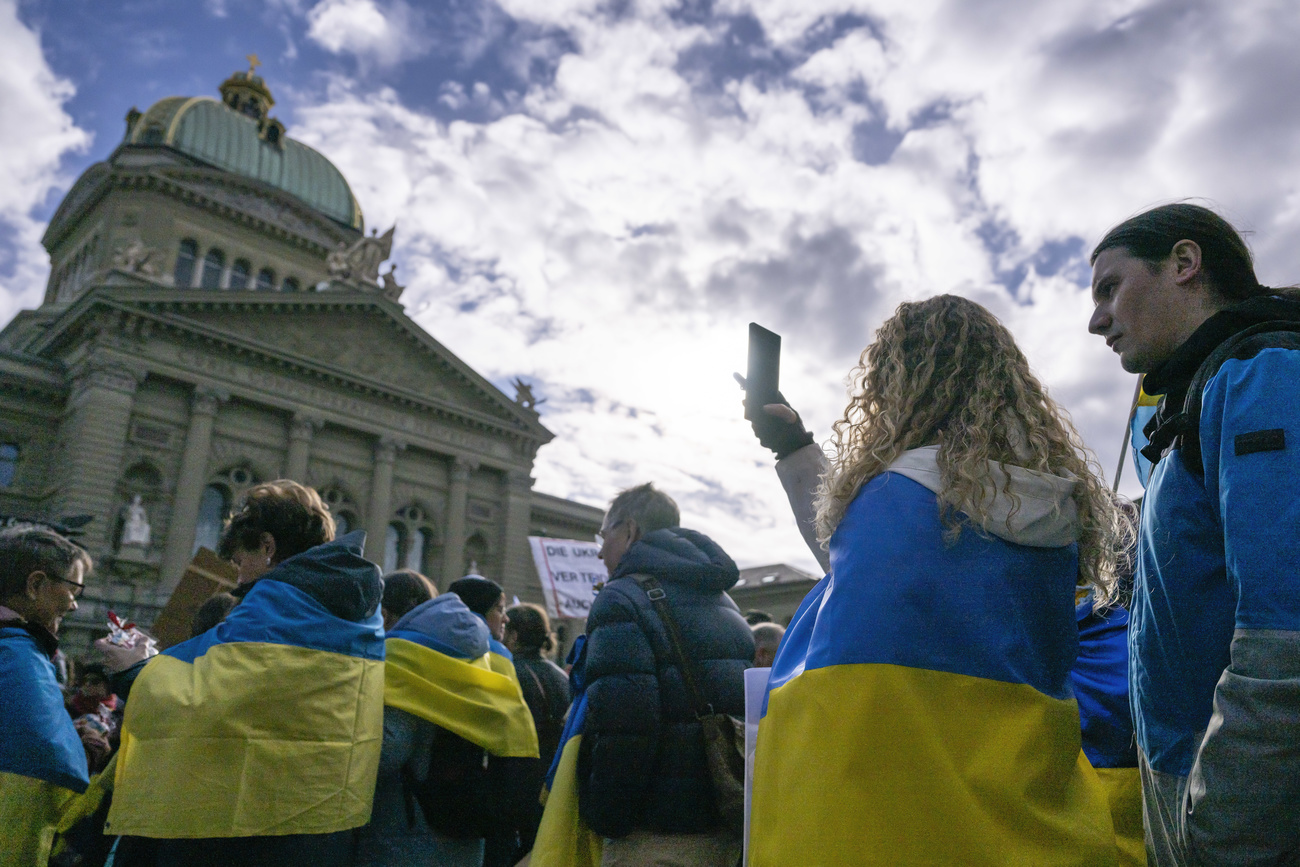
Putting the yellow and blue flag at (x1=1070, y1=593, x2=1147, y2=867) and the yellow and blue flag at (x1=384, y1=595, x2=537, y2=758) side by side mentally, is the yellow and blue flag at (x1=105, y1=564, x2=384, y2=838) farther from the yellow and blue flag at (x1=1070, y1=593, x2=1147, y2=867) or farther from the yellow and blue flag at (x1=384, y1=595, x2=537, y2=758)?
the yellow and blue flag at (x1=1070, y1=593, x2=1147, y2=867)

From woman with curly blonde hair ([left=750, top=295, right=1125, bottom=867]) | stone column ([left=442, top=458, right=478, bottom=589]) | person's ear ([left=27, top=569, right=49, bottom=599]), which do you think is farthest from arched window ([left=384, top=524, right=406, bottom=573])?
woman with curly blonde hair ([left=750, top=295, right=1125, bottom=867])

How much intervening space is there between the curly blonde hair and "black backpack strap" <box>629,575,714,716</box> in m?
1.38

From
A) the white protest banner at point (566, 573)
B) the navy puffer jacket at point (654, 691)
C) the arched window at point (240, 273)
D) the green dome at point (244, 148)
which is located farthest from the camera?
the green dome at point (244, 148)

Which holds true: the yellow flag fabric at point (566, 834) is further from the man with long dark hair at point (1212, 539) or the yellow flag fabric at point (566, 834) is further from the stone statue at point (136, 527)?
the stone statue at point (136, 527)

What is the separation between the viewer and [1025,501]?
183 cm

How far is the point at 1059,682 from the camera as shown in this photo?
1.83 m

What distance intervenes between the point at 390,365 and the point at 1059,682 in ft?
97.8

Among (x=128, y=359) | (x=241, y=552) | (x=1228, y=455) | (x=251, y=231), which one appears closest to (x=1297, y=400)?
(x=1228, y=455)

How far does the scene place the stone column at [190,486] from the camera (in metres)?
23.0

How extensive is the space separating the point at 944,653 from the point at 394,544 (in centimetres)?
2964

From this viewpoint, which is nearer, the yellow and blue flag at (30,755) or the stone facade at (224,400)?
the yellow and blue flag at (30,755)

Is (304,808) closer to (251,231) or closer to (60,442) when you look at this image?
(60,442)

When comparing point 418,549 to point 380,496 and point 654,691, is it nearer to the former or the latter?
point 380,496

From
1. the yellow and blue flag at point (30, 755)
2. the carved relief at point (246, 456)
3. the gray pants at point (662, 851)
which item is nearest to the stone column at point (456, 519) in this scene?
the carved relief at point (246, 456)
